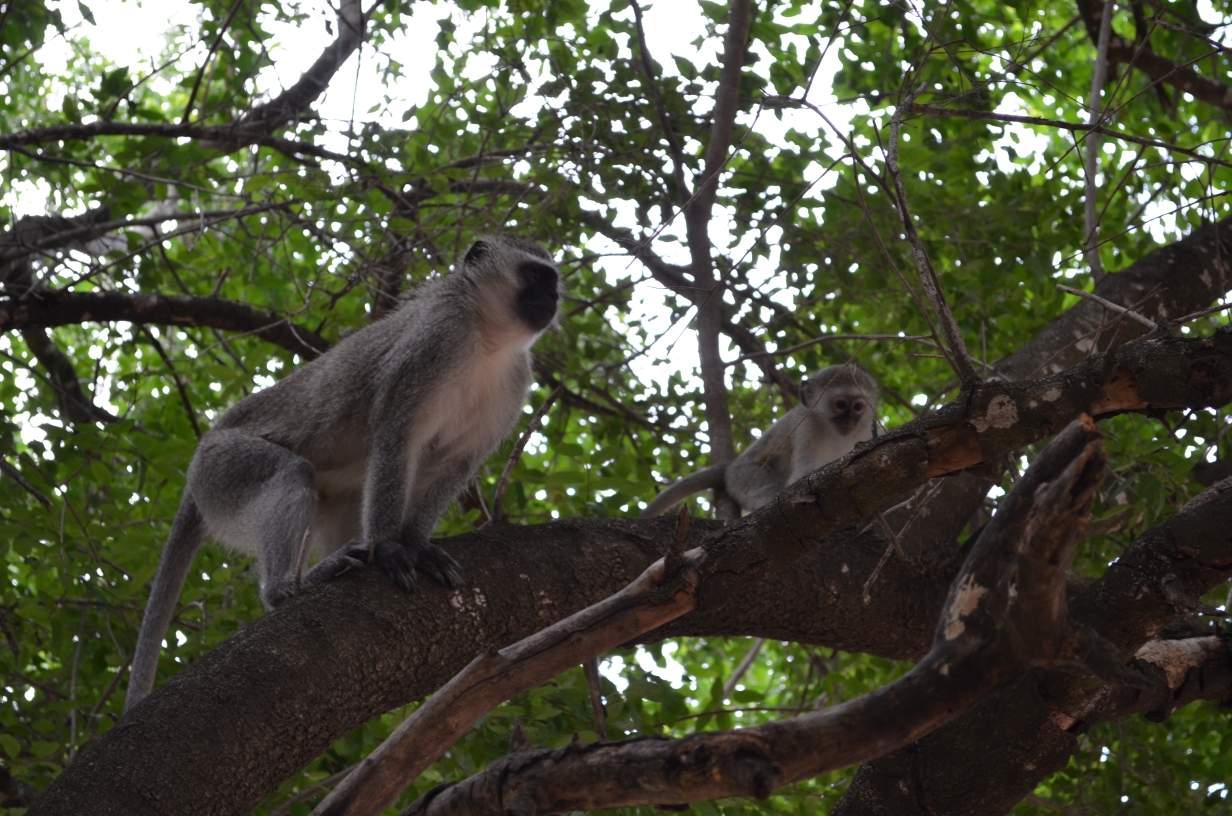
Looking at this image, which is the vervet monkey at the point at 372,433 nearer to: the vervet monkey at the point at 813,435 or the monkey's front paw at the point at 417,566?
the monkey's front paw at the point at 417,566

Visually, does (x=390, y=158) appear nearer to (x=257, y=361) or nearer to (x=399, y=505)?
(x=257, y=361)

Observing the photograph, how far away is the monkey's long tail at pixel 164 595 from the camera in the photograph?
4453mm

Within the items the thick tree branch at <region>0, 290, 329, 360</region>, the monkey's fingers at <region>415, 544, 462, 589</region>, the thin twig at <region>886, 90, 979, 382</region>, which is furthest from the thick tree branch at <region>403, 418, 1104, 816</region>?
the thick tree branch at <region>0, 290, 329, 360</region>

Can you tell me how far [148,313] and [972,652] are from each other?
17.4 feet

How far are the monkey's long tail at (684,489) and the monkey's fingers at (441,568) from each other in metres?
3.08

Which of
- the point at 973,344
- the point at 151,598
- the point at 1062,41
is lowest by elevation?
the point at 151,598

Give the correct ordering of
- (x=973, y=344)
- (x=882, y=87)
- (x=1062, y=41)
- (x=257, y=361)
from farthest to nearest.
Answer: (x=1062, y=41) < (x=973, y=344) < (x=882, y=87) < (x=257, y=361)

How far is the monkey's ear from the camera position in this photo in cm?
565

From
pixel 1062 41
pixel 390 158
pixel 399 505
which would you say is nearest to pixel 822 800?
pixel 399 505

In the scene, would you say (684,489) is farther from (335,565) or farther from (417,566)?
(417,566)

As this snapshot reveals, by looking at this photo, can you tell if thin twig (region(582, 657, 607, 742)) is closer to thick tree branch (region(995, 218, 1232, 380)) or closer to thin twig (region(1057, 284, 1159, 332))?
thin twig (region(1057, 284, 1159, 332))

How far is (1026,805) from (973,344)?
282cm

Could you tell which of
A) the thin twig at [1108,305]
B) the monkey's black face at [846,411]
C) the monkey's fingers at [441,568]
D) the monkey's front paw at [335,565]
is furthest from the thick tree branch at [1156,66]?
the monkey's front paw at [335,565]

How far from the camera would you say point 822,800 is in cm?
554
